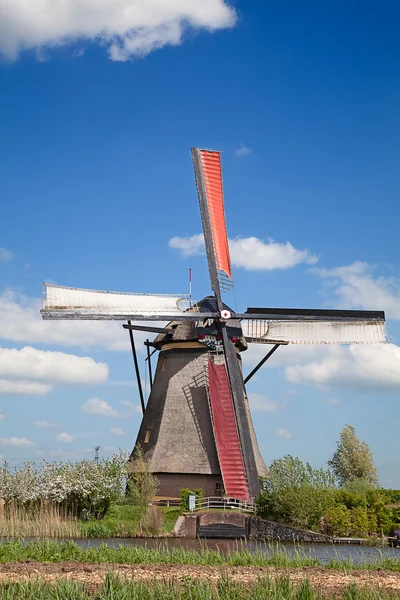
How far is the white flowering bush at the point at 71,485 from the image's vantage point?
29.4m

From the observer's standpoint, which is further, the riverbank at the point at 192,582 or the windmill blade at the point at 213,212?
the windmill blade at the point at 213,212

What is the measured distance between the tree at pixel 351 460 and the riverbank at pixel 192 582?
31056mm

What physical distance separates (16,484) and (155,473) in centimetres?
551

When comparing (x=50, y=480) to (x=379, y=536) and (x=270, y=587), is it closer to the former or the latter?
(x=379, y=536)

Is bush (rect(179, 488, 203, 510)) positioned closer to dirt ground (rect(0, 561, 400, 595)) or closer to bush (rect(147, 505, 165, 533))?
bush (rect(147, 505, 165, 533))

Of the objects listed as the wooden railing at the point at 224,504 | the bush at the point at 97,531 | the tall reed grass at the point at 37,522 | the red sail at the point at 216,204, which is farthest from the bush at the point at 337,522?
the red sail at the point at 216,204

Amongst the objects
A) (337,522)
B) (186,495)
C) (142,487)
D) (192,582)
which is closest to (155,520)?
(142,487)

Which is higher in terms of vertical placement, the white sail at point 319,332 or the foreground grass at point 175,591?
the white sail at point 319,332

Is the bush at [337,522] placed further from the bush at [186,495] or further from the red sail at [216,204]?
the red sail at [216,204]

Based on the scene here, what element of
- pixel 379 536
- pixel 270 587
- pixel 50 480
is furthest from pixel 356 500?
pixel 270 587

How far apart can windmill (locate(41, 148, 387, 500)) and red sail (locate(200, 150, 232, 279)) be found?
1.8 inches

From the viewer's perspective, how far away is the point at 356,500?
27766 millimetres

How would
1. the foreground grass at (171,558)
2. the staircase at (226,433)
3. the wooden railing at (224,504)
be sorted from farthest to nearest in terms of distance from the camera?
the staircase at (226,433)
the wooden railing at (224,504)
the foreground grass at (171,558)

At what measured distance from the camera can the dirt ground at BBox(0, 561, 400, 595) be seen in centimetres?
1097
